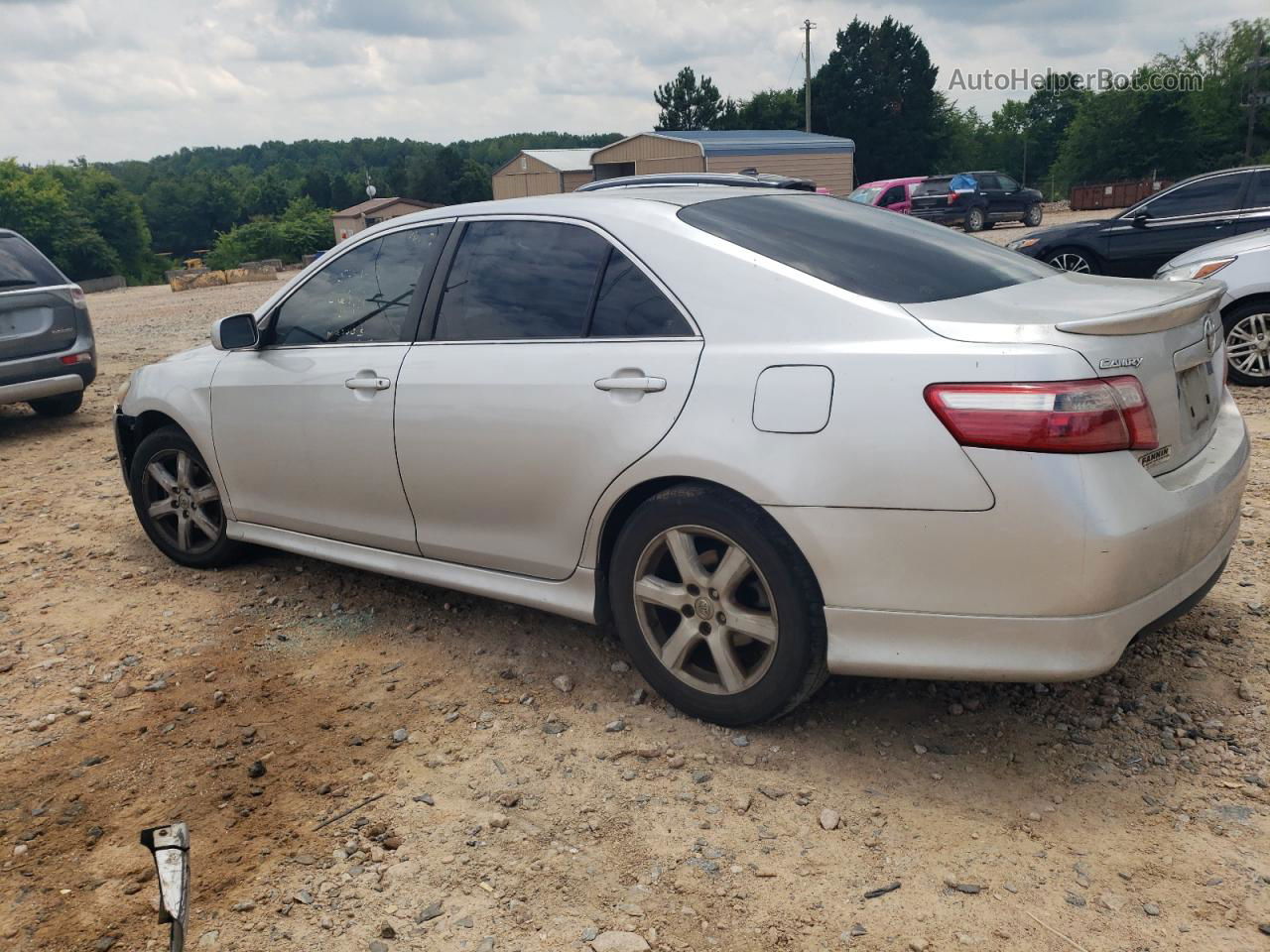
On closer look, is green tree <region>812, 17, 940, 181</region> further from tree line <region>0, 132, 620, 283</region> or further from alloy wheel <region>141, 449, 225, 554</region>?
alloy wheel <region>141, 449, 225, 554</region>

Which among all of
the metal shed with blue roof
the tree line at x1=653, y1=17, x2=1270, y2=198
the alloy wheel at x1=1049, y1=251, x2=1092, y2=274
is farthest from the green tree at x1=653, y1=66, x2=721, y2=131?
the alloy wheel at x1=1049, y1=251, x2=1092, y2=274

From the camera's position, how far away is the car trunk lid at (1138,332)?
8.98ft

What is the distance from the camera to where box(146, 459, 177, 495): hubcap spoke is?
5.17 metres

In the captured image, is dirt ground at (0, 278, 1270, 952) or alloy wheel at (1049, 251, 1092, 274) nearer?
dirt ground at (0, 278, 1270, 952)

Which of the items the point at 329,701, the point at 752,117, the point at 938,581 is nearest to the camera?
the point at 938,581

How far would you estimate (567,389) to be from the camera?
11.2 ft

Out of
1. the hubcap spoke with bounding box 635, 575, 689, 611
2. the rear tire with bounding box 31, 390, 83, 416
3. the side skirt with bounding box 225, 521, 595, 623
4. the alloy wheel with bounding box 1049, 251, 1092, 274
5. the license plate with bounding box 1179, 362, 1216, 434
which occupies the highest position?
the license plate with bounding box 1179, 362, 1216, 434

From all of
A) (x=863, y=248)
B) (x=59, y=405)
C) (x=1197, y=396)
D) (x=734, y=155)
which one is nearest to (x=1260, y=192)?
(x=1197, y=396)

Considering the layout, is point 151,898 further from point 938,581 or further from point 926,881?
point 938,581

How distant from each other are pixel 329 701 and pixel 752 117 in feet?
261

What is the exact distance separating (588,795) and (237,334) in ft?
8.62

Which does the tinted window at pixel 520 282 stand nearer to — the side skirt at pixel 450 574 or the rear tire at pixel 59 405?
the side skirt at pixel 450 574

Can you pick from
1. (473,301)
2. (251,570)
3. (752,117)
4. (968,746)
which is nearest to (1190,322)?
(968,746)

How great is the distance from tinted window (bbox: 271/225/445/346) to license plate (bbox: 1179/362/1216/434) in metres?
2.60
